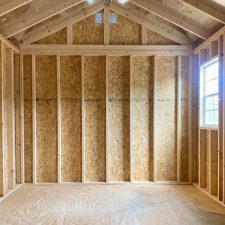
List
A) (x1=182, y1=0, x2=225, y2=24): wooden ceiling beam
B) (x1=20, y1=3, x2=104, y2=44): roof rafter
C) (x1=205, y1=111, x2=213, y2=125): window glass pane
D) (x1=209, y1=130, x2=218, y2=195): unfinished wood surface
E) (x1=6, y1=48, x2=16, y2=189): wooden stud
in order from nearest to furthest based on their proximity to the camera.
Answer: (x1=182, y1=0, x2=225, y2=24): wooden ceiling beam → (x1=209, y1=130, x2=218, y2=195): unfinished wood surface → (x1=205, y1=111, x2=213, y2=125): window glass pane → (x1=6, y1=48, x2=16, y2=189): wooden stud → (x1=20, y1=3, x2=104, y2=44): roof rafter

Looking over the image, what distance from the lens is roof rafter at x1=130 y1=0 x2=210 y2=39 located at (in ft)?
14.7

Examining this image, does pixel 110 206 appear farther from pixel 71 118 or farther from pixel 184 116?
pixel 184 116

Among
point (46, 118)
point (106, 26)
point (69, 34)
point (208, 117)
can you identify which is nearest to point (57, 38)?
point (69, 34)

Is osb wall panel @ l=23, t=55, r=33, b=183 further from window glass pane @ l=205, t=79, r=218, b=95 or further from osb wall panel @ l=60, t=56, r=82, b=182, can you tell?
window glass pane @ l=205, t=79, r=218, b=95

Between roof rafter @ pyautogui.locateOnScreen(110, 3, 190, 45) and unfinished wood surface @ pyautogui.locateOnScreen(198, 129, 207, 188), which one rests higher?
roof rafter @ pyautogui.locateOnScreen(110, 3, 190, 45)

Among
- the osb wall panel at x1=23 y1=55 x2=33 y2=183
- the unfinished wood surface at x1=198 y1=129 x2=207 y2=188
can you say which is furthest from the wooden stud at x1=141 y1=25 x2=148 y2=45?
the osb wall panel at x1=23 y1=55 x2=33 y2=183

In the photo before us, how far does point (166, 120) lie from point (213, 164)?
1.31 metres

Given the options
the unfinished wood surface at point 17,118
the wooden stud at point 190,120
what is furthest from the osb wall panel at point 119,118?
the unfinished wood surface at point 17,118

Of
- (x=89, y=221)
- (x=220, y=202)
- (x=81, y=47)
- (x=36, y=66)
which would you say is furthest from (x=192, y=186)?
(x=36, y=66)

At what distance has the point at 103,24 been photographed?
5.20m

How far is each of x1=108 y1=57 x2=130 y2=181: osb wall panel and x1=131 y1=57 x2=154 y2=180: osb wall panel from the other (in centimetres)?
15

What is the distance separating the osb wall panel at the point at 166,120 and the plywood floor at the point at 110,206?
1.38 feet

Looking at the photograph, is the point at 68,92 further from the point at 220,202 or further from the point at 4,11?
the point at 220,202

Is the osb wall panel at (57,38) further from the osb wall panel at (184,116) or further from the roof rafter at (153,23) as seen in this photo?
the osb wall panel at (184,116)
